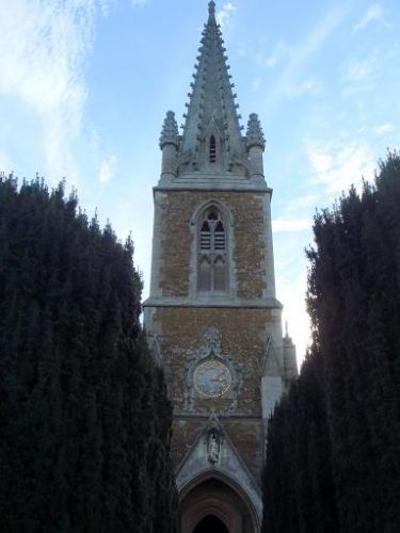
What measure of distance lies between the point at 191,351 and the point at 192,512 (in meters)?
5.27

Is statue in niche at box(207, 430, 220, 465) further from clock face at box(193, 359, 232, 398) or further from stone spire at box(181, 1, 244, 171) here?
stone spire at box(181, 1, 244, 171)

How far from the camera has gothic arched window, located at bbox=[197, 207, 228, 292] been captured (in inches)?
934

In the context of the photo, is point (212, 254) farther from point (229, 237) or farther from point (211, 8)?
point (211, 8)

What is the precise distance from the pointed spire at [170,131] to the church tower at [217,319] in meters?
0.06

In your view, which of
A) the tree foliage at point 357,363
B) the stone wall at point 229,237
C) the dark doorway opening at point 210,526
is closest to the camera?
the tree foliage at point 357,363

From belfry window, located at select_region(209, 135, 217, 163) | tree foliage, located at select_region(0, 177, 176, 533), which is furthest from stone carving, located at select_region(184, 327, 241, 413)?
belfry window, located at select_region(209, 135, 217, 163)

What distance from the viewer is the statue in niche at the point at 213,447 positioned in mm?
19336

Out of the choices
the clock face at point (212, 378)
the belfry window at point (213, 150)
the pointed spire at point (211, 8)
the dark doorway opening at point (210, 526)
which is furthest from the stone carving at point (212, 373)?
the pointed spire at point (211, 8)

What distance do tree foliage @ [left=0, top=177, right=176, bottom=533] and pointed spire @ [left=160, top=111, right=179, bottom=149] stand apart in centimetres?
1696

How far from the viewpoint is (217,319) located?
22438mm

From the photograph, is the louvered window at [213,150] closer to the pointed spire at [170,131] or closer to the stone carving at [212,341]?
the pointed spire at [170,131]

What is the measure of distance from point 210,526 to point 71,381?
48.3ft

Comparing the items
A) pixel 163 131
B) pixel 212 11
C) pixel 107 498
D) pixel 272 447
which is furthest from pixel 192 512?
pixel 212 11

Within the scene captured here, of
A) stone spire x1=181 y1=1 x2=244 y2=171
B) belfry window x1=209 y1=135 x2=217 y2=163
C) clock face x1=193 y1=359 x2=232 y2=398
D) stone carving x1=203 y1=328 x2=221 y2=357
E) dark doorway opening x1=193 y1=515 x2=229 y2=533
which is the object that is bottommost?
dark doorway opening x1=193 y1=515 x2=229 y2=533
